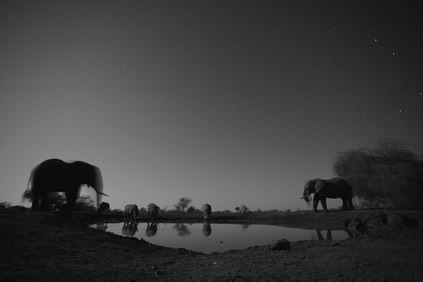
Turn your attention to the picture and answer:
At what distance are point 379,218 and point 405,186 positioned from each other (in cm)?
1376

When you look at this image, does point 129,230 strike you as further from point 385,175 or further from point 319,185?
point 385,175

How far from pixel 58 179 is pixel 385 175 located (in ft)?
97.9

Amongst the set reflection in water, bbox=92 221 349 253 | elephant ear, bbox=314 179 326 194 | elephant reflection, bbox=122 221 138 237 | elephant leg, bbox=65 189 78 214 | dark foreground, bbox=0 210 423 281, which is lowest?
elephant reflection, bbox=122 221 138 237

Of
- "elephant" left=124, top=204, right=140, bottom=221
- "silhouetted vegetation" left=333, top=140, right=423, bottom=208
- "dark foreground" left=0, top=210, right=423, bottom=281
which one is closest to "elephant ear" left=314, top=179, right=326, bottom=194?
"silhouetted vegetation" left=333, top=140, right=423, bottom=208

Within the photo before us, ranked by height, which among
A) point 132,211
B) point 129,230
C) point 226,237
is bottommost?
point 129,230

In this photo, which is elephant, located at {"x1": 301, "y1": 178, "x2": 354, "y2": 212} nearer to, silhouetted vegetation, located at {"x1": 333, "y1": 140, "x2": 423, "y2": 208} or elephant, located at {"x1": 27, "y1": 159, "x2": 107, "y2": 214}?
silhouetted vegetation, located at {"x1": 333, "y1": 140, "x2": 423, "y2": 208}

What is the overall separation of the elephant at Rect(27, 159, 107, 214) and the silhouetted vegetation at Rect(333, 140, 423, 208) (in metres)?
27.9

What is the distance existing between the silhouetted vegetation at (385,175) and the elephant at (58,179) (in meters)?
27.9

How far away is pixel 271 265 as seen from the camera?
5469mm

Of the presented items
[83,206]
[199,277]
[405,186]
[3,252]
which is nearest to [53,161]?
[3,252]

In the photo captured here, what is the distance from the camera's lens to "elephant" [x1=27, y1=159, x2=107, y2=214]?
15211mm

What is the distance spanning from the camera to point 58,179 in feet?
51.2

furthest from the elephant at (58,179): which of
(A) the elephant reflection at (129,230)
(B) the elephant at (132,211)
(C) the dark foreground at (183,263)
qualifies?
(B) the elephant at (132,211)

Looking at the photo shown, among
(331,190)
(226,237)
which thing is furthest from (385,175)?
(226,237)
